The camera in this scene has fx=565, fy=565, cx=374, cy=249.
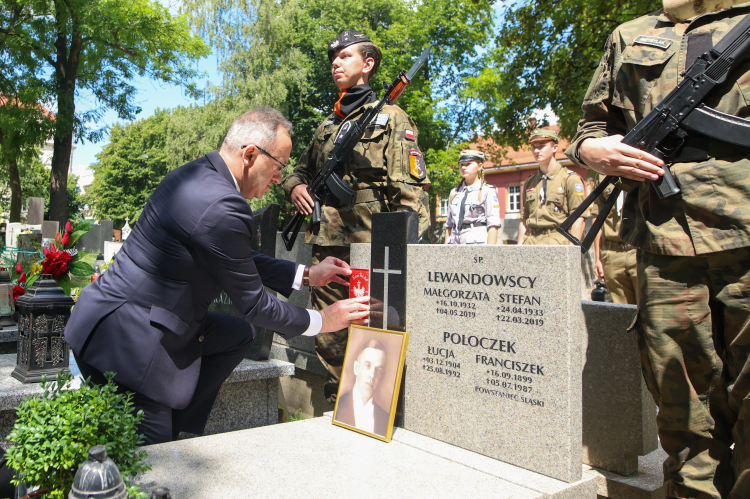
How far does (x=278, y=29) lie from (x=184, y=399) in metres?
25.9

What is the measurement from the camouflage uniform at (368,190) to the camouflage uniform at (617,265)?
241 centimetres

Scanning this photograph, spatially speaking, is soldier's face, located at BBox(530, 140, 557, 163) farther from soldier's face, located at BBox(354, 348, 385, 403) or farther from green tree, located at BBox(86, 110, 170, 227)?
green tree, located at BBox(86, 110, 170, 227)

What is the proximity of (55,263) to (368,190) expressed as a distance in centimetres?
224

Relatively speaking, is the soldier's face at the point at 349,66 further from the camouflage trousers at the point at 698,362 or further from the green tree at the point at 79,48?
the green tree at the point at 79,48

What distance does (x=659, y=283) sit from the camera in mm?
2227

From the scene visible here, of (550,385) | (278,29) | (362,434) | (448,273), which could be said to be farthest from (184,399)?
(278,29)

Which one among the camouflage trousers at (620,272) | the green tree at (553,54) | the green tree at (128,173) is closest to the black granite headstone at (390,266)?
the camouflage trousers at (620,272)

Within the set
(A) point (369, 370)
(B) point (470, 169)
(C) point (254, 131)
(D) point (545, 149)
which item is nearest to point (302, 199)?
(C) point (254, 131)

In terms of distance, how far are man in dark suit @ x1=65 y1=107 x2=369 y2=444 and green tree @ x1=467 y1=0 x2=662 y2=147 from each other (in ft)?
28.6

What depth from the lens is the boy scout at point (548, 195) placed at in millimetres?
6182

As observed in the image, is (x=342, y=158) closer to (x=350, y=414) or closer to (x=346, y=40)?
(x=346, y=40)

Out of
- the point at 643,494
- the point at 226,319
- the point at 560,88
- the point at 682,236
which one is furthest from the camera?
the point at 560,88

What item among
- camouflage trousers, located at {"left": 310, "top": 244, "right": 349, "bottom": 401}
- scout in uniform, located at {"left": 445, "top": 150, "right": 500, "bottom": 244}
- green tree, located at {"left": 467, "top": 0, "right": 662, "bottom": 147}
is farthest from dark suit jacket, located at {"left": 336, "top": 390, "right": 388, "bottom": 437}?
green tree, located at {"left": 467, "top": 0, "right": 662, "bottom": 147}

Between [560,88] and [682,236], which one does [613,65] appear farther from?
[560,88]
